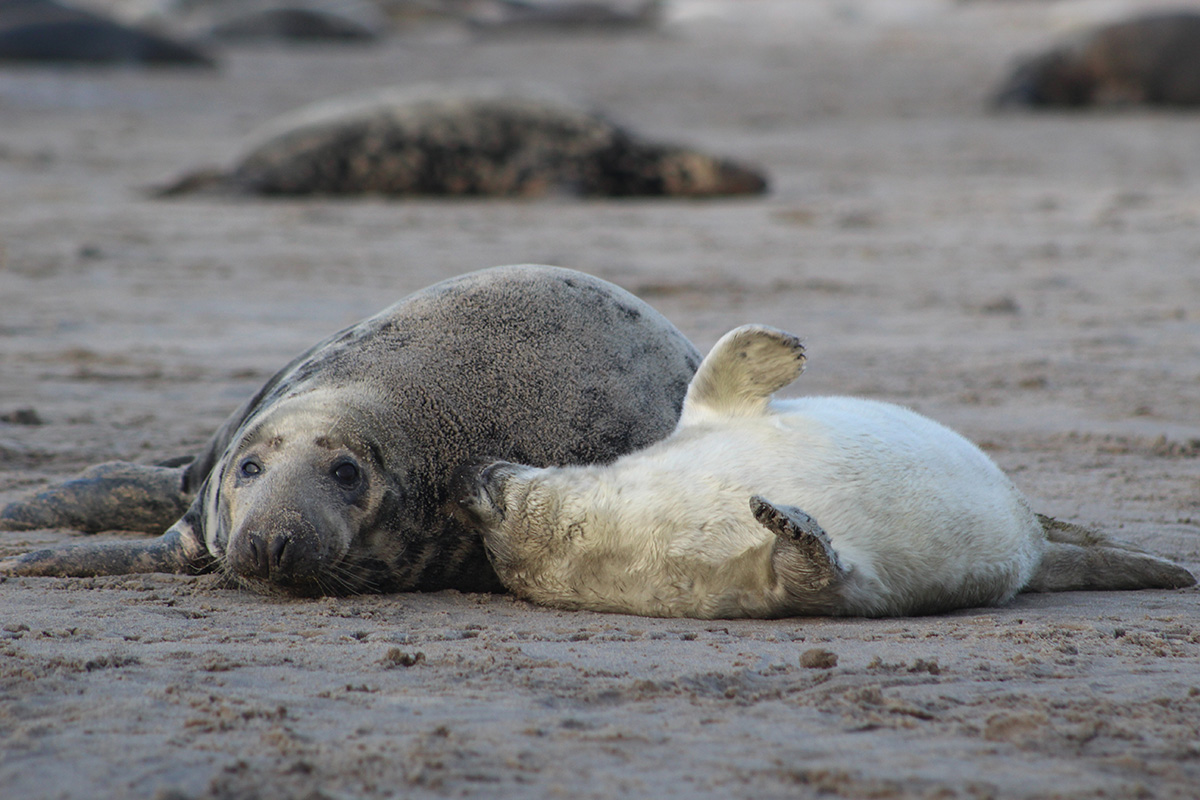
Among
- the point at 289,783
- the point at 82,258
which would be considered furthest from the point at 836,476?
the point at 82,258

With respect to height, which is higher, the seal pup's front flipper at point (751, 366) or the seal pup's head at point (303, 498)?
the seal pup's front flipper at point (751, 366)

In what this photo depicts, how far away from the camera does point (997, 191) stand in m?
10.6

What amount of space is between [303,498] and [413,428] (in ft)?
1.11

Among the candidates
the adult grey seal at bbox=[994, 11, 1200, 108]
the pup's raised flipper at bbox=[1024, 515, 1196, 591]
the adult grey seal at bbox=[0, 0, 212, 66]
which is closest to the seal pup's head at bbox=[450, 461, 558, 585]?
the pup's raised flipper at bbox=[1024, 515, 1196, 591]

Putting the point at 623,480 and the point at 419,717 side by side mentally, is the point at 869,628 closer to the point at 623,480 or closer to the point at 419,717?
the point at 623,480

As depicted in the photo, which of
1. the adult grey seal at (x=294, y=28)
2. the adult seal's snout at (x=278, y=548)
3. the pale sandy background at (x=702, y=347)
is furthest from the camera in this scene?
the adult grey seal at (x=294, y=28)

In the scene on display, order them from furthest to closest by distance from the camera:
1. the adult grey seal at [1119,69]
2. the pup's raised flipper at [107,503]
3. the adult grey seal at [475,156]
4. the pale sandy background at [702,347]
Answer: the adult grey seal at [1119,69] < the adult grey seal at [475,156] < the pup's raised flipper at [107,503] < the pale sandy background at [702,347]

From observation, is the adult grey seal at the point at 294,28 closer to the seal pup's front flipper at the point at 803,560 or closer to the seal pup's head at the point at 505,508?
the seal pup's head at the point at 505,508

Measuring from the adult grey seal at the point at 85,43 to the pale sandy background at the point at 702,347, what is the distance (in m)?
3.74

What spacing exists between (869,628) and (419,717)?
1041 mm

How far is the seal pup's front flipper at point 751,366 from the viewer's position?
316 centimetres

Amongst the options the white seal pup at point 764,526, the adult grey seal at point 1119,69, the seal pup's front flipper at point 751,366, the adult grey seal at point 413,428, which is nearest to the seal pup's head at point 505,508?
the white seal pup at point 764,526

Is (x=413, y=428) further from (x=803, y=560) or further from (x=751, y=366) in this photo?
(x=803, y=560)

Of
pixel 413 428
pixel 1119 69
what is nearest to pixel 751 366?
pixel 413 428
